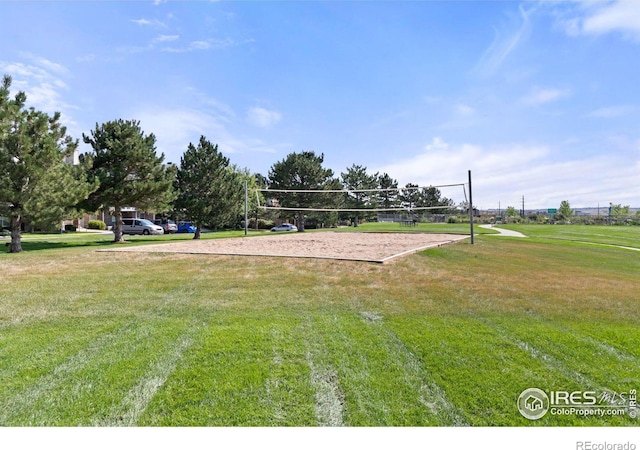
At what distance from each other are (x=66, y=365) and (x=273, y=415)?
1983mm

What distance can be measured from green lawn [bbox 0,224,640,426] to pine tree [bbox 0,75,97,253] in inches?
336

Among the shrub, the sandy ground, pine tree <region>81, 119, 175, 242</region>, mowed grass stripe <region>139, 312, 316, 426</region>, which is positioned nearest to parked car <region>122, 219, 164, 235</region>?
pine tree <region>81, 119, 175, 242</region>

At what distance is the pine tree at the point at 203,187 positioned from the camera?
20.9 metres

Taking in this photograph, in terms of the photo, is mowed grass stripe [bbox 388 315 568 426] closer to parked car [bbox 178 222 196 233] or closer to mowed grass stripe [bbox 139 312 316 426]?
mowed grass stripe [bbox 139 312 316 426]

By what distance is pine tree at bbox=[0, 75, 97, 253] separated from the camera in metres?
12.0

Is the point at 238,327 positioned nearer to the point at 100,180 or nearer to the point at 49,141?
the point at 49,141

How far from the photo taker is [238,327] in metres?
3.79

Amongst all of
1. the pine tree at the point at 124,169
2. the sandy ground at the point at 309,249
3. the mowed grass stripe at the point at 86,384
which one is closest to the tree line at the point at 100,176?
the pine tree at the point at 124,169

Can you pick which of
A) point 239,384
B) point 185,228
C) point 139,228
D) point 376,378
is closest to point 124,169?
point 139,228

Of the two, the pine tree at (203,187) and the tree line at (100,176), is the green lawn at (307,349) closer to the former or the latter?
the tree line at (100,176)

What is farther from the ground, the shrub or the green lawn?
the shrub

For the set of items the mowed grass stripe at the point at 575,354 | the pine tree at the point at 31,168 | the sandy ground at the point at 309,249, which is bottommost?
the mowed grass stripe at the point at 575,354

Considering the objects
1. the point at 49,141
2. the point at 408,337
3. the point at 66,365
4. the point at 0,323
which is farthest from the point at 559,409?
the point at 49,141

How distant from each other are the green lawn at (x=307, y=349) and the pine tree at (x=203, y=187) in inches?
587
